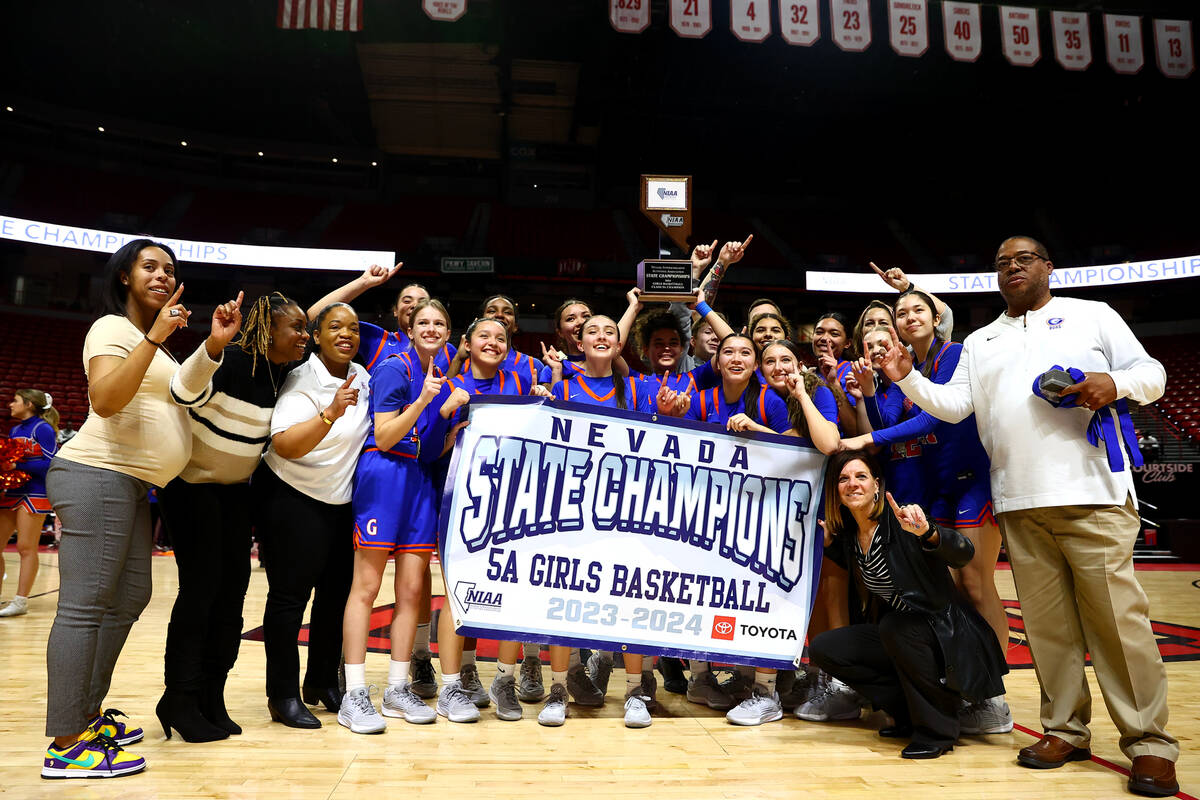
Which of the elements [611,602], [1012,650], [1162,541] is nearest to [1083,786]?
[611,602]

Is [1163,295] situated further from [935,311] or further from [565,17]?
[935,311]

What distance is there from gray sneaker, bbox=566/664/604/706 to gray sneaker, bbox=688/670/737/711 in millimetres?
449

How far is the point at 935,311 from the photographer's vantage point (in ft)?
11.8

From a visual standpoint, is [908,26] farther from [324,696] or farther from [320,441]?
[324,696]

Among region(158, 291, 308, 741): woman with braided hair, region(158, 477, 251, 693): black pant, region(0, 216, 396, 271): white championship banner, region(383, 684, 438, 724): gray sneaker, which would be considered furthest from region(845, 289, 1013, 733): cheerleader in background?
region(0, 216, 396, 271): white championship banner

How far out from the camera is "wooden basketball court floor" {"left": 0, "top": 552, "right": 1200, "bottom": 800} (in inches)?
94.4

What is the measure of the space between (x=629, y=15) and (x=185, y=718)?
33.7 ft

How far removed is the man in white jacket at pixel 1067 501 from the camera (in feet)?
8.35

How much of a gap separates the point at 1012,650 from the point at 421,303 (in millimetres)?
4265

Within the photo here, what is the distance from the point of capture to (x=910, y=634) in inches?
114

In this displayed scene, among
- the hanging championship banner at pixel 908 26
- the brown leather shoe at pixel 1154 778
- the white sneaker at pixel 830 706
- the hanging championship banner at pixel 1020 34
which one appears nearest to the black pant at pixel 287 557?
the white sneaker at pixel 830 706

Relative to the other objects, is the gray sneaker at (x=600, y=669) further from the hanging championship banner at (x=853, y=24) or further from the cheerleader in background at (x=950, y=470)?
the hanging championship banner at (x=853, y=24)

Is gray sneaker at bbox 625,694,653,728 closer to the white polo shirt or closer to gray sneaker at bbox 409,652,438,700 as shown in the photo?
gray sneaker at bbox 409,652,438,700

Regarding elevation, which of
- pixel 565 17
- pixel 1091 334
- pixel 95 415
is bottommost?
pixel 95 415
